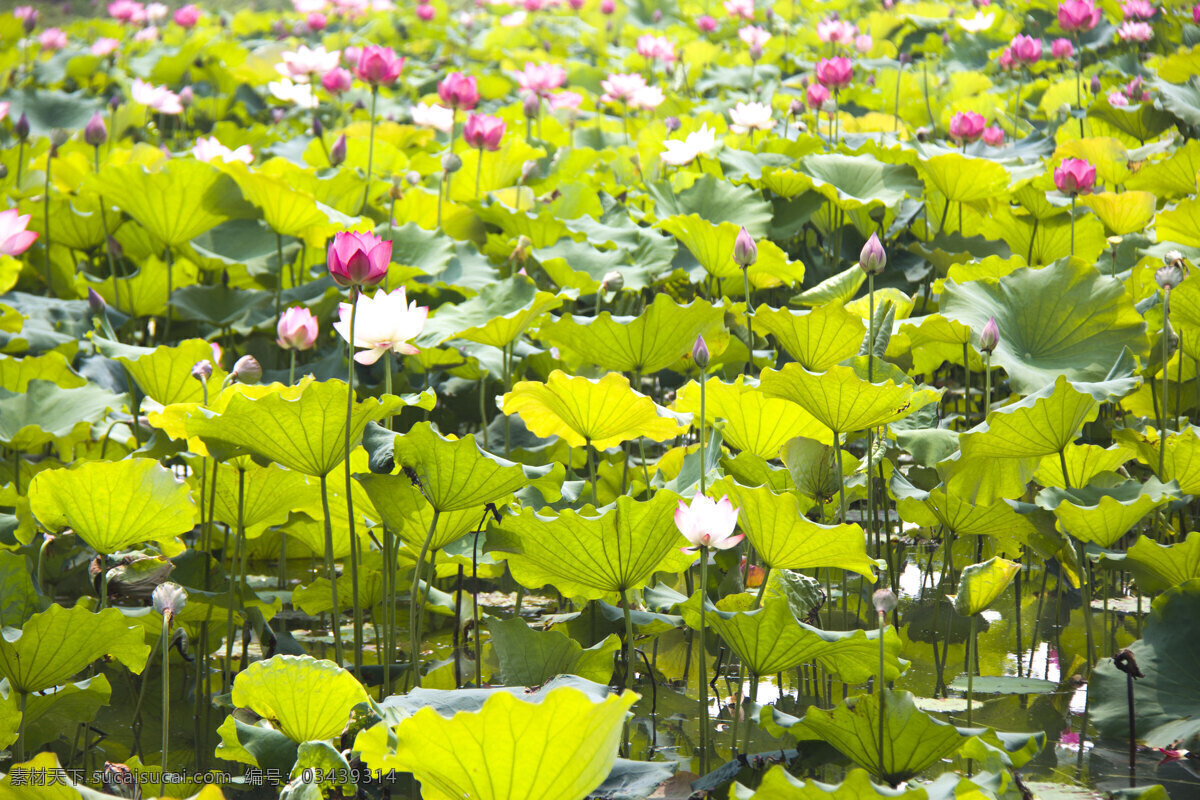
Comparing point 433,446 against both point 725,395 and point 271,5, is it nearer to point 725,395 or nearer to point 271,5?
point 725,395

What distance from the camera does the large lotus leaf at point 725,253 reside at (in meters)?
2.48

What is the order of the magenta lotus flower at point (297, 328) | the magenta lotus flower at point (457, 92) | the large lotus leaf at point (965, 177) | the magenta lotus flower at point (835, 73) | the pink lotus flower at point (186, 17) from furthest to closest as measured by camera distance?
the pink lotus flower at point (186, 17) → the magenta lotus flower at point (835, 73) → the magenta lotus flower at point (457, 92) → the large lotus leaf at point (965, 177) → the magenta lotus flower at point (297, 328)

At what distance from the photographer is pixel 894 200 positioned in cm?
275

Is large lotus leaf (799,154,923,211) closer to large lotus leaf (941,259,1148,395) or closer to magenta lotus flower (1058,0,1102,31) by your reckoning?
large lotus leaf (941,259,1148,395)

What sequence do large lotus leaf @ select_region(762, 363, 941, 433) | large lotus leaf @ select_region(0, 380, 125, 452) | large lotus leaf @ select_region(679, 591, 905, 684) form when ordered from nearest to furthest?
large lotus leaf @ select_region(679, 591, 905, 684) < large lotus leaf @ select_region(762, 363, 941, 433) < large lotus leaf @ select_region(0, 380, 125, 452)

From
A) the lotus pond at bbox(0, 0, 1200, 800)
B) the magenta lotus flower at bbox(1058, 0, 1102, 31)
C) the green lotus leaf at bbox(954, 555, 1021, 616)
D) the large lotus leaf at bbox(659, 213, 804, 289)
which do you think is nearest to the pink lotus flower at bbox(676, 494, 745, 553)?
the lotus pond at bbox(0, 0, 1200, 800)

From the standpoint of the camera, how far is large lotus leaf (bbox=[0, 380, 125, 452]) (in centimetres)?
200

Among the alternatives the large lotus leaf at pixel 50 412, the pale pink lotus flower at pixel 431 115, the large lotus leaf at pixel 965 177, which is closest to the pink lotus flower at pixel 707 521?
the large lotus leaf at pixel 50 412

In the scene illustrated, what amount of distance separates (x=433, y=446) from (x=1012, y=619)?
121 centimetres

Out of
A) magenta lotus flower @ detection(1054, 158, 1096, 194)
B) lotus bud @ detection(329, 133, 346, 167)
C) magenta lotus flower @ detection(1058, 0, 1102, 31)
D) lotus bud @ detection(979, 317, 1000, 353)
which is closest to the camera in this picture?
lotus bud @ detection(979, 317, 1000, 353)

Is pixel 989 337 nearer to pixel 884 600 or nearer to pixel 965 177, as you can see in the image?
pixel 884 600

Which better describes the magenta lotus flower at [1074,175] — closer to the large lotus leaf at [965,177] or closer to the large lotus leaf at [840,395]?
the large lotus leaf at [965,177]

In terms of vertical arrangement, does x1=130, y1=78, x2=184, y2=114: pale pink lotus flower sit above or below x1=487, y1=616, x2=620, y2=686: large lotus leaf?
above

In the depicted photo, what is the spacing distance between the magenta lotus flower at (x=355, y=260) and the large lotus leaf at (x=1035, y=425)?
3.05ft
